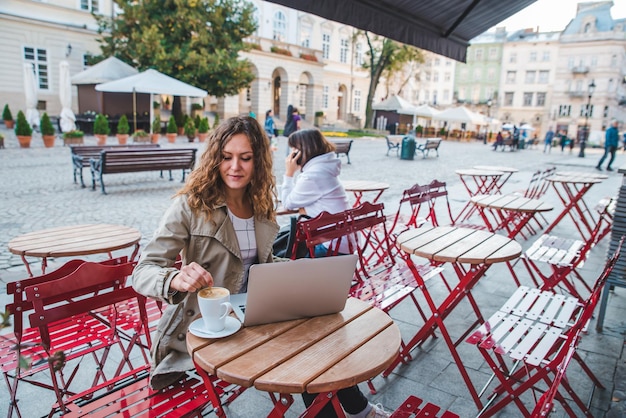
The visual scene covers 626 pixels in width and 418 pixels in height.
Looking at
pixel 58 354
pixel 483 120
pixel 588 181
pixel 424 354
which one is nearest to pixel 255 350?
pixel 58 354

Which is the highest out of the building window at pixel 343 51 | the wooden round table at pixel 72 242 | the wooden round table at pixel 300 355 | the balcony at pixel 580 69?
the balcony at pixel 580 69

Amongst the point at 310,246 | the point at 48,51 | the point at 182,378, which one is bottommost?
the point at 182,378

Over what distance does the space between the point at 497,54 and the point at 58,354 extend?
75.2 metres

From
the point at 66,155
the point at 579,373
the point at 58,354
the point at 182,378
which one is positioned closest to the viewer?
the point at 58,354

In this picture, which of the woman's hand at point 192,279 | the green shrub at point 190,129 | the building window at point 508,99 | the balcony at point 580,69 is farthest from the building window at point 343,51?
the woman's hand at point 192,279

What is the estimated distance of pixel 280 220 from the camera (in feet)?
23.3

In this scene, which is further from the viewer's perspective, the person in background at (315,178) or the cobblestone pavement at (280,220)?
the person in background at (315,178)

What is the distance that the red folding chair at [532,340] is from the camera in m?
2.31

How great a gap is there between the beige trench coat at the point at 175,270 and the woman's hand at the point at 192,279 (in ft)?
0.24

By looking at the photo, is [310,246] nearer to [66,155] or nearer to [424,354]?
[424,354]

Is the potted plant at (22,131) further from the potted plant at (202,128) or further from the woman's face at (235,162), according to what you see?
the woman's face at (235,162)

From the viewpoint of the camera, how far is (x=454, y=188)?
38.0 ft

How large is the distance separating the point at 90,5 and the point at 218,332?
30387 millimetres

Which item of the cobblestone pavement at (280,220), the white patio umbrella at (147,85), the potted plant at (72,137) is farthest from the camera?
the white patio umbrella at (147,85)
